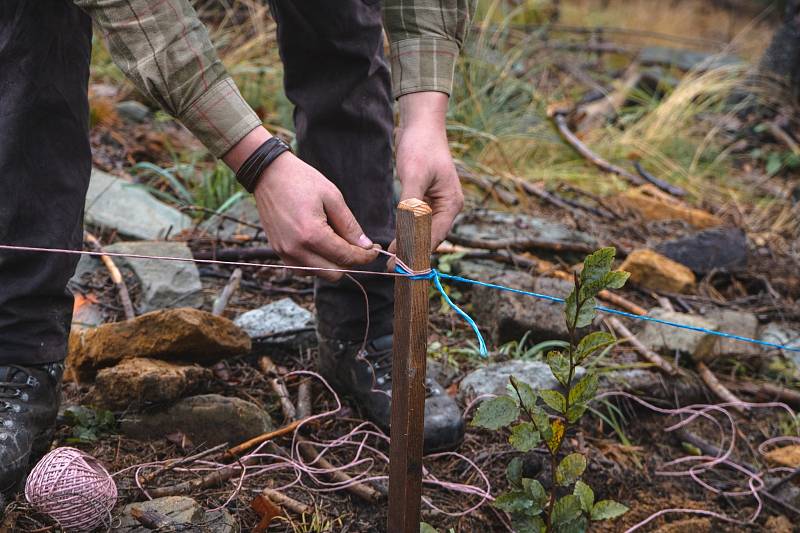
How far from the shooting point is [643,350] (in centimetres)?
260

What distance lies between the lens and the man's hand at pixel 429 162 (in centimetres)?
163

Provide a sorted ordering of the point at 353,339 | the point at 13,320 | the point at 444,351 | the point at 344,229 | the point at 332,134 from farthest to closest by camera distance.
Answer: the point at 444,351, the point at 353,339, the point at 332,134, the point at 13,320, the point at 344,229

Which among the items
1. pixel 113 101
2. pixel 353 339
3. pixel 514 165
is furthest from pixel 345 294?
pixel 113 101

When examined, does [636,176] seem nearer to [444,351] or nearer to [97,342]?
[444,351]

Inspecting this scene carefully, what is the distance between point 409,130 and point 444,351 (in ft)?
3.30

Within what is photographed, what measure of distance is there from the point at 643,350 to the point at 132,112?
3.14 metres

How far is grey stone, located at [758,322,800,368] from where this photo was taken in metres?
2.83

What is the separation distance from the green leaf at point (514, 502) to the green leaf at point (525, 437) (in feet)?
0.32

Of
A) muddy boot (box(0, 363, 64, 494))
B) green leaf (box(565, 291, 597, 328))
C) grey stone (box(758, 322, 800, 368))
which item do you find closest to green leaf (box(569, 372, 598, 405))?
green leaf (box(565, 291, 597, 328))

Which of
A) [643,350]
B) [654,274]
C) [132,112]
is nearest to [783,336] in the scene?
[654,274]

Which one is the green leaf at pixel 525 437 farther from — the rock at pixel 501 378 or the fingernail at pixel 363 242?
the rock at pixel 501 378

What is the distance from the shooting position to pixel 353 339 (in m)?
2.16

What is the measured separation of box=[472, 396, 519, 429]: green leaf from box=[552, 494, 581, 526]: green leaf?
0.19m

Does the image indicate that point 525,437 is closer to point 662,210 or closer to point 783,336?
point 783,336
